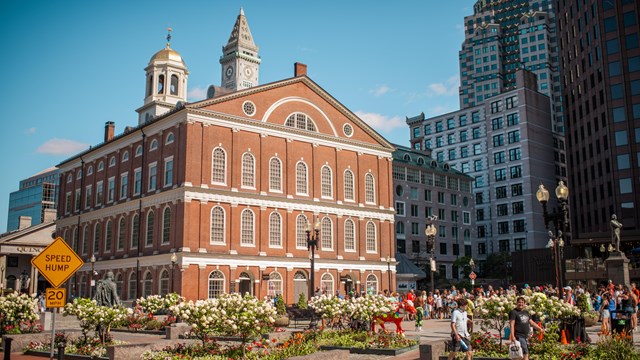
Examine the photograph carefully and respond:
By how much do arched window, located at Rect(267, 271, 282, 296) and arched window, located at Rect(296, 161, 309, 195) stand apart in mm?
7526

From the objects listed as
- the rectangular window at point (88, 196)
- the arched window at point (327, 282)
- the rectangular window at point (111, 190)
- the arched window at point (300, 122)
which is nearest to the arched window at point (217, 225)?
the arched window at point (327, 282)

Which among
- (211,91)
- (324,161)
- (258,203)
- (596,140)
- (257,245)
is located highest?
(211,91)

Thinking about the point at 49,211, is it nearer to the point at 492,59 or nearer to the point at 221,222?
the point at 221,222

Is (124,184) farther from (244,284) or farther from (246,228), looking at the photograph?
(244,284)

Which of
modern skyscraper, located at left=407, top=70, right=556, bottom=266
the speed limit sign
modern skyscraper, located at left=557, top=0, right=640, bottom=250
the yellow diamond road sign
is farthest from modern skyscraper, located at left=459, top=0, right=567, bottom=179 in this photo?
the speed limit sign

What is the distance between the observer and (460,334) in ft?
53.8

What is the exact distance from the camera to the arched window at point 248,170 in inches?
1998

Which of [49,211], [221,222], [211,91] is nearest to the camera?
[221,222]

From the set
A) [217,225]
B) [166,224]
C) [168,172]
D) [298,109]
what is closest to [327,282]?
[217,225]

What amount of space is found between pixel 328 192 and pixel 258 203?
778 centimetres

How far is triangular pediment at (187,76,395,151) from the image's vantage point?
50844 mm

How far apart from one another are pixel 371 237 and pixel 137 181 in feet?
72.1

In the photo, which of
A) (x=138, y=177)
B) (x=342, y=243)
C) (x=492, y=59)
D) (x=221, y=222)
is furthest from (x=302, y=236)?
(x=492, y=59)

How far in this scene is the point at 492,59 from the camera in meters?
150
